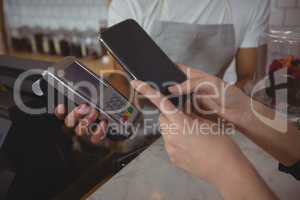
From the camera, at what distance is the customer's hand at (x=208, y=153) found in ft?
1.05

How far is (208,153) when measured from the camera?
0.34 m

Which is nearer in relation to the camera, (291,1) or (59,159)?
(59,159)

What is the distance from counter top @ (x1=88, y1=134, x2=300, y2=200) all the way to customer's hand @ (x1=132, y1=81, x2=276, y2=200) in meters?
0.10

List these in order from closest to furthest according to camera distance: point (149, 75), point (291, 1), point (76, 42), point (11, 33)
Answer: point (149, 75) < point (291, 1) < point (76, 42) < point (11, 33)

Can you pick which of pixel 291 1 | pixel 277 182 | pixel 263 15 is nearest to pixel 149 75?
pixel 277 182

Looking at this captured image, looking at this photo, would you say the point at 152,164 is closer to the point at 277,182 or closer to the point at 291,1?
the point at 277,182

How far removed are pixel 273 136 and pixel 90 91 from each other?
291mm

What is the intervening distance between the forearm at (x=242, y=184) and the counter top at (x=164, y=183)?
128 millimetres

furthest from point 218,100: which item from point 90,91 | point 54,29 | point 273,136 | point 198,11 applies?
point 54,29

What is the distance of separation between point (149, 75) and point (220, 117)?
0.16 meters

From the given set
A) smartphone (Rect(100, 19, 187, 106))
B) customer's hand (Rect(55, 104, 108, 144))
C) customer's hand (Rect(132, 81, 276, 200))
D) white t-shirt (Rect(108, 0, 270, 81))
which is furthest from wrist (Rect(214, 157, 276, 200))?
white t-shirt (Rect(108, 0, 270, 81))

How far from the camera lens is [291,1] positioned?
1.20 metres

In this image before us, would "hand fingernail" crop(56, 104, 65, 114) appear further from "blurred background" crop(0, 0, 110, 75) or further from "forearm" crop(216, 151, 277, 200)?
"blurred background" crop(0, 0, 110, 75)

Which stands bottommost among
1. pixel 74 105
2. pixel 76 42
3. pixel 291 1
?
pixel 76 42
